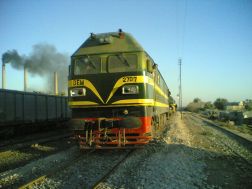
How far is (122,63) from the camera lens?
10016 mm

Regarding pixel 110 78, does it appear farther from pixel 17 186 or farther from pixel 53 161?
pixel 17 186

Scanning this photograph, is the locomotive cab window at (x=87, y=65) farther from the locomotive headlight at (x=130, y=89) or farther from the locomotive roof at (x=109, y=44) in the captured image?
the locomotive headlight at (x=130, y=89)

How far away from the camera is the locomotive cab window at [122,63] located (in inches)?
391

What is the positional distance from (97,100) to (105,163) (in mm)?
2203

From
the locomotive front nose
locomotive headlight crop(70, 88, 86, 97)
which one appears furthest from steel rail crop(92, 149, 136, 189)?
locomotive headlight crop(70, 88, 86, 97)

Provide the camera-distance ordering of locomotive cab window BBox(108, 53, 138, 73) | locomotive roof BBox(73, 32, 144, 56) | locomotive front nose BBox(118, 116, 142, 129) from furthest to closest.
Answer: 1. locomotive roof BBox(73, 32, 144, 56)
2. locomotive cab window BBox(108, 53, 138, 73)
3. locomotive front nose BBox(118, 116, 142, 129)

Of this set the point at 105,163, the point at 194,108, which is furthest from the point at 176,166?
the point at 194,108

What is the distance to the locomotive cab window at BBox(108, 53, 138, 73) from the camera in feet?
32.6

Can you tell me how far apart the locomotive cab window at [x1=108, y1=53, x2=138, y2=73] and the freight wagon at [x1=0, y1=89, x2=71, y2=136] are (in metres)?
8.83

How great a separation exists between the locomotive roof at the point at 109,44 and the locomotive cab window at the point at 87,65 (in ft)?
0.74

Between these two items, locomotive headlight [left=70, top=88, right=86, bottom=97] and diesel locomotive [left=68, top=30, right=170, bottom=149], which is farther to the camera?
locomotive headlight [left=70, top=88, right=86, bottom=97]

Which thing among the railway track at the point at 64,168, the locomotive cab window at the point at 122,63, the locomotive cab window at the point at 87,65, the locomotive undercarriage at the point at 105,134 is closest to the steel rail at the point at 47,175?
the railway track at the point at 64,168

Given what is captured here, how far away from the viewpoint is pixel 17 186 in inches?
255

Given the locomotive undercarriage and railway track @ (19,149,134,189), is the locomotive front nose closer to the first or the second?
the locomotive undercarriage
